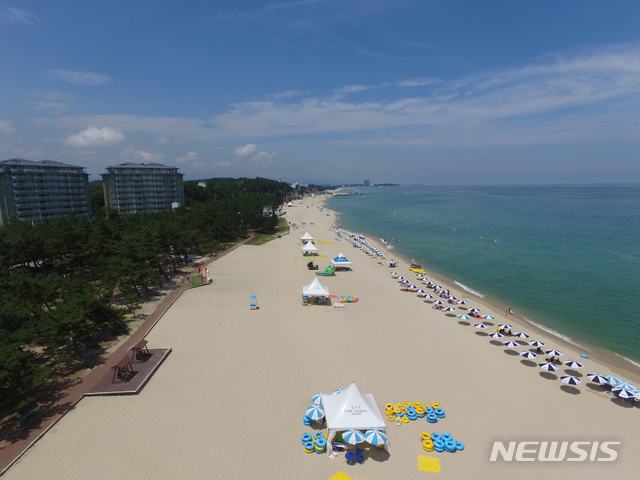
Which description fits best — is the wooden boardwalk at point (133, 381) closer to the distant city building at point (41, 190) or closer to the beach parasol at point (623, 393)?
the beach parasol at point (623, 393)

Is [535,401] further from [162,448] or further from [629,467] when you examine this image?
[162,448]

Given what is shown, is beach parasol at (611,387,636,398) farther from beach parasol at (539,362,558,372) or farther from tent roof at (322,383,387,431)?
tent roof at (322,383,387,431)

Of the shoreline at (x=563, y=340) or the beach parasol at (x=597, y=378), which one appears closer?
the beach parasol at (x=597, y=378)

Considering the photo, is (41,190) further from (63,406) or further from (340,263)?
(63,406)

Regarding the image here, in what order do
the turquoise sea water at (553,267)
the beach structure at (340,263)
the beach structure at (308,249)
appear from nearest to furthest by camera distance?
the turquoise sea water at (553,267) → the beach structure at (340,263) → the beach structure at (308,249)

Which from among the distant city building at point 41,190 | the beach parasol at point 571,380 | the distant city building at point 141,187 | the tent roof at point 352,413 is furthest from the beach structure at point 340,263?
the distant city building at point 141,187

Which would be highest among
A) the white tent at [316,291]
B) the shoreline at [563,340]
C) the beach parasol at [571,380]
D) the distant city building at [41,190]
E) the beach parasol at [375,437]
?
the distant city building at [41,190]

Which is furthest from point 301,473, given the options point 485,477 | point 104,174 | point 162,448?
point 104,174
